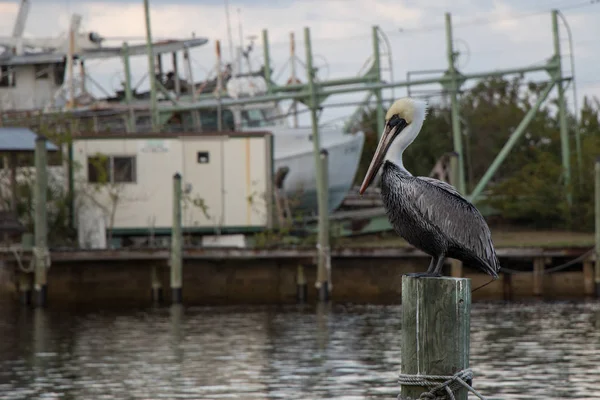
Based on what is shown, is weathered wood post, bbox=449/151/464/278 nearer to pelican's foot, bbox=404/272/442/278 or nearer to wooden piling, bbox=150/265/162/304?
wooden piling, bbox=150/265/162/304

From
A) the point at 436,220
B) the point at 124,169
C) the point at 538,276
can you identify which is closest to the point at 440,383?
the point at 436,220

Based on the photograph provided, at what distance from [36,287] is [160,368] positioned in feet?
39.5

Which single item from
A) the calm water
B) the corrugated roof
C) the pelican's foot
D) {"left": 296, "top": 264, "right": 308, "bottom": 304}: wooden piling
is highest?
the corrugated roof

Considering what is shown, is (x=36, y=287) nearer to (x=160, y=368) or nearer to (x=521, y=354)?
(x=160, y=368)

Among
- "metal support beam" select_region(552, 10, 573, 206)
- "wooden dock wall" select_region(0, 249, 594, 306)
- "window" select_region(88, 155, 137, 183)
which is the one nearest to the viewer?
"wooden dock wall" select_region(0, 249, 594, 306)

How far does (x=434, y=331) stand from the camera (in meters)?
8.38

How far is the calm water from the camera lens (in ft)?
63.5

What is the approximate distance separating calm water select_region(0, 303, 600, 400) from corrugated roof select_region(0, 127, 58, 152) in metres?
4.20

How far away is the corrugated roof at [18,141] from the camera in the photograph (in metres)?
35.1

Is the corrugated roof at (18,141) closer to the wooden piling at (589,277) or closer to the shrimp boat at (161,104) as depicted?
the shrimp boat at (161,104)

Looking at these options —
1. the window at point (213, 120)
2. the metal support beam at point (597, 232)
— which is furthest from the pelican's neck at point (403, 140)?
the window at point (213, 120)

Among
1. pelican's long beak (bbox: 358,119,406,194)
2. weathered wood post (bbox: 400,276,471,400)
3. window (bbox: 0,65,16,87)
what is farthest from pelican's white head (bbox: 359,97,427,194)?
window (bbox: 0,65,16,87)

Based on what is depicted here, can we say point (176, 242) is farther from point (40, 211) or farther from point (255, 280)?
point (40, 211)

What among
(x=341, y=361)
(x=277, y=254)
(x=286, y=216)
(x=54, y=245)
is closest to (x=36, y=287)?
(x=54, y=245)
